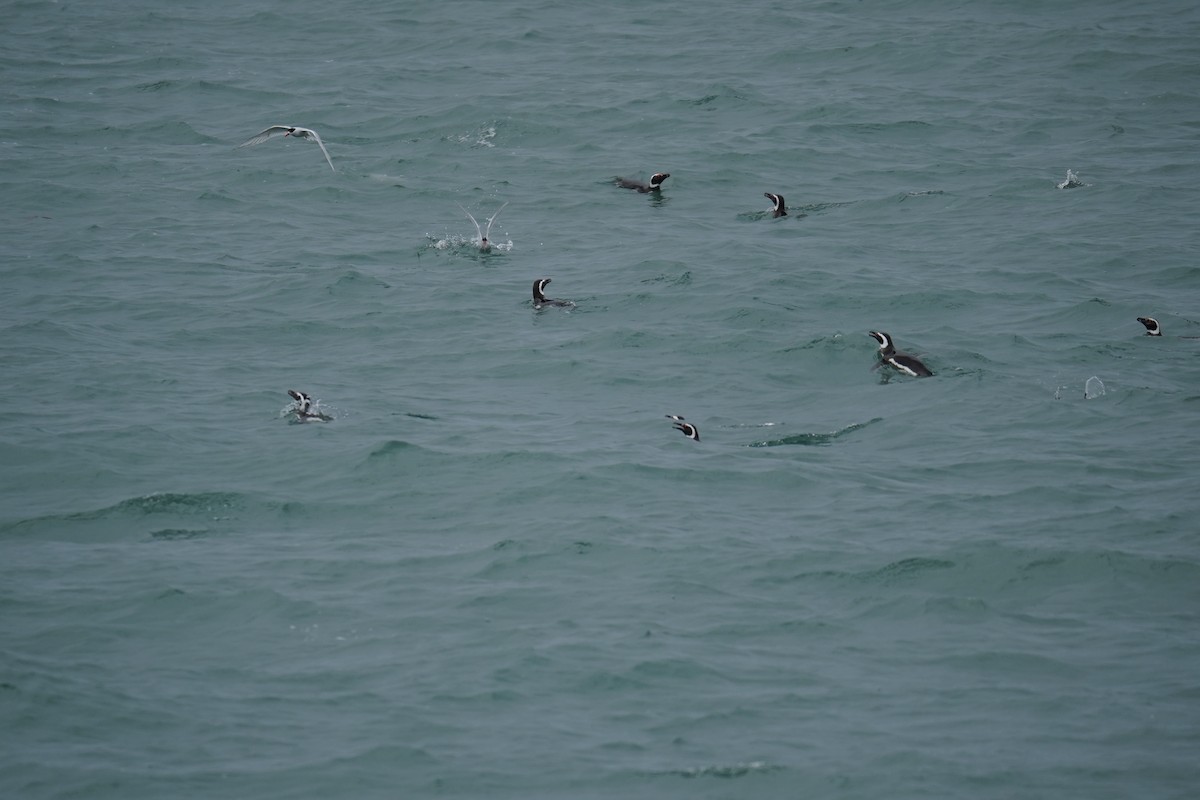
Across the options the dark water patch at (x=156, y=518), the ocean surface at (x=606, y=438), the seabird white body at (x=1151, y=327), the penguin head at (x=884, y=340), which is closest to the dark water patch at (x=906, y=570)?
the ocean surface at (x=606, y=438)

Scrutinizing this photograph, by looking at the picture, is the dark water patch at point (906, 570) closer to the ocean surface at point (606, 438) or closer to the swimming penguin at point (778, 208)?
the ocean surface at point (606, 438)

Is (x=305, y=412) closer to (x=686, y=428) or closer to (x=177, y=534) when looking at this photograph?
(x=177, y=534)

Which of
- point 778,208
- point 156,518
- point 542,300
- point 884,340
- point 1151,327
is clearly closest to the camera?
point 156,518

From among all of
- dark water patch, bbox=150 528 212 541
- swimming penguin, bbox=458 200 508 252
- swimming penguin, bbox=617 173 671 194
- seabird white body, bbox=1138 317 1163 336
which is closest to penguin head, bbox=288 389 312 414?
dark water patch, bbox=150 528 212 541

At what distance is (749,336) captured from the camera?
20672 mm

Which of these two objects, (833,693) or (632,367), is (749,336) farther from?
(833,693)

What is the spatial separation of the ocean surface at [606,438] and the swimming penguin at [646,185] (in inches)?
9.8

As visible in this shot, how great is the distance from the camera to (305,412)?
58.0ft

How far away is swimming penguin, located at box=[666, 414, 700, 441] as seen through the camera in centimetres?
1700

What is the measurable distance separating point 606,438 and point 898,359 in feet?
14.8

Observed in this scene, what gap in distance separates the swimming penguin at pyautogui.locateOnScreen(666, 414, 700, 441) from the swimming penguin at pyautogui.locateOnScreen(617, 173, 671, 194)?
35.0 feet

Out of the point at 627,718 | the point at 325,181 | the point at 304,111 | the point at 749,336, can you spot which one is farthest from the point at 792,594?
the point at 304,111

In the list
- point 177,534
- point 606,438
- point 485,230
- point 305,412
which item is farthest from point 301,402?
point 485,230

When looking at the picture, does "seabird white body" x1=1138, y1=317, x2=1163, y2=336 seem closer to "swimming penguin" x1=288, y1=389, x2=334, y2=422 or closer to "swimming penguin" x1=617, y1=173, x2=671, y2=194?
"swimming penguin" x1=617, y1=173, x2=671, y2=194
